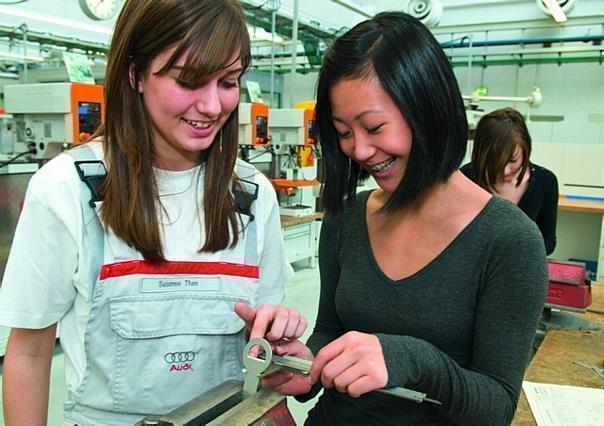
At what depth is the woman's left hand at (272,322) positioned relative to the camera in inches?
34.4

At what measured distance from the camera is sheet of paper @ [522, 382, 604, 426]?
43.3 inches

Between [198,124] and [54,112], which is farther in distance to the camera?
[54,112]

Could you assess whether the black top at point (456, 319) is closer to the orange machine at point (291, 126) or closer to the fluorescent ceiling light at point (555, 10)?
the orange machine at point (291, 126)

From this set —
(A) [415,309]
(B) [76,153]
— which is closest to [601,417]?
(A) [415,309]

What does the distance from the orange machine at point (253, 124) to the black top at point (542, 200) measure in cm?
166

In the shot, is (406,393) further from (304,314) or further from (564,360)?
(304,314)

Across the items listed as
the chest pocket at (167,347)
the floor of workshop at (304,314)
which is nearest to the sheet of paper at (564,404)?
the chest pocket at (167,347)

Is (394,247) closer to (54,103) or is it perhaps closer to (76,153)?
(76,153)

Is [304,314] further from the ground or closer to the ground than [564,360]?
closer to the ground

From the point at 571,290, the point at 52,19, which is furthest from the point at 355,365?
the point at 52,19

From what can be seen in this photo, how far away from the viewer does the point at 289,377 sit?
89 cm

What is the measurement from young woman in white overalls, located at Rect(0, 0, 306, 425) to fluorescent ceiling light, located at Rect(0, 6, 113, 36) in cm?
546

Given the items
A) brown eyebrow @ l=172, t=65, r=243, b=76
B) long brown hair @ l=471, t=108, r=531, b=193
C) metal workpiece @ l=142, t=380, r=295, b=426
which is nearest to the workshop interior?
metal workpiece @ l=142, t=380, r=295, b=426

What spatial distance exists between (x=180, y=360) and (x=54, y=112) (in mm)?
2081
